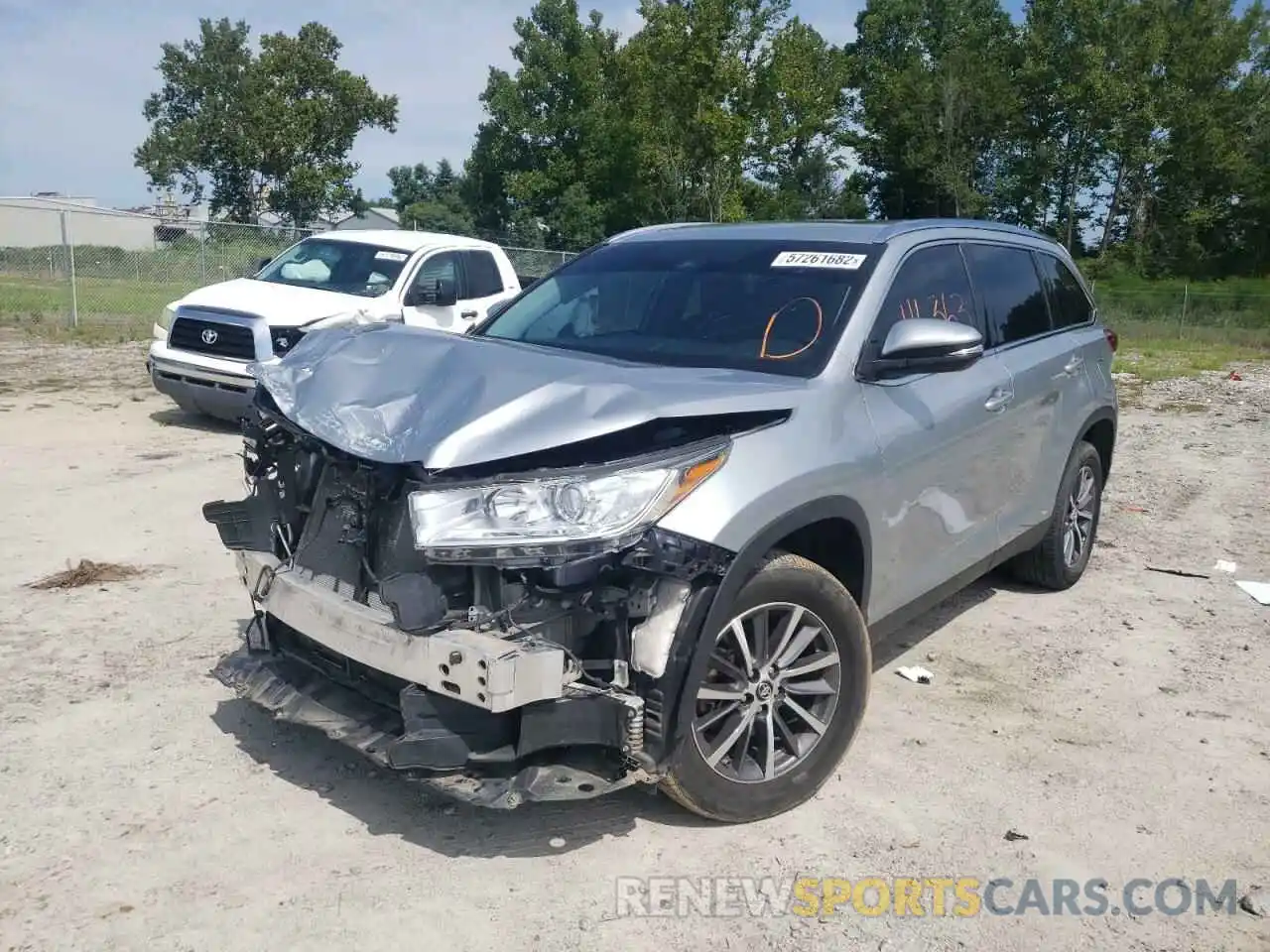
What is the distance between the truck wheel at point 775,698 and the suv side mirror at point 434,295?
6.07 meters

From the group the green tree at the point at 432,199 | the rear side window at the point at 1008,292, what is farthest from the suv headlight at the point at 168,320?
the green tree at the point at 432,199

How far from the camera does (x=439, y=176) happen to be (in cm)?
7062

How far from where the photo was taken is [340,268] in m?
11.3

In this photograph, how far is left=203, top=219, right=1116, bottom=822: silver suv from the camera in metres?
3.14

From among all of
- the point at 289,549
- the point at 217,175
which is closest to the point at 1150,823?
the point at 289,549

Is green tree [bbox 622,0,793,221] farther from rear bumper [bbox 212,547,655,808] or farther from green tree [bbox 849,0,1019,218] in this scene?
rear bumper [bbox 212,547,655,808]

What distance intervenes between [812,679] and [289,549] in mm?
1807

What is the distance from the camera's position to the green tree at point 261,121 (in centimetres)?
4516

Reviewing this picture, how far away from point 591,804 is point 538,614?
0.95m

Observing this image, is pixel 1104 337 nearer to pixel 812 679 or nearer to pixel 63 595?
pixel 812 679

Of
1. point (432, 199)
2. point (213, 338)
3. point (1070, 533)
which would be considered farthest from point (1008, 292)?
point (432, 199)

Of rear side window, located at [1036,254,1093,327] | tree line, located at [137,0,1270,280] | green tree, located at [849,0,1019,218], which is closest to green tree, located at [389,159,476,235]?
tree line, located at [137,0,1270,280]

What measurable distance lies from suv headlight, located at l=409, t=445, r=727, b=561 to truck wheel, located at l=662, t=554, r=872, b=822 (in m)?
0.45

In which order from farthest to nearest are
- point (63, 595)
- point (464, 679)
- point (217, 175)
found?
1. point (217, 175)
2. point (63, 595)
3. point (464, 679)
